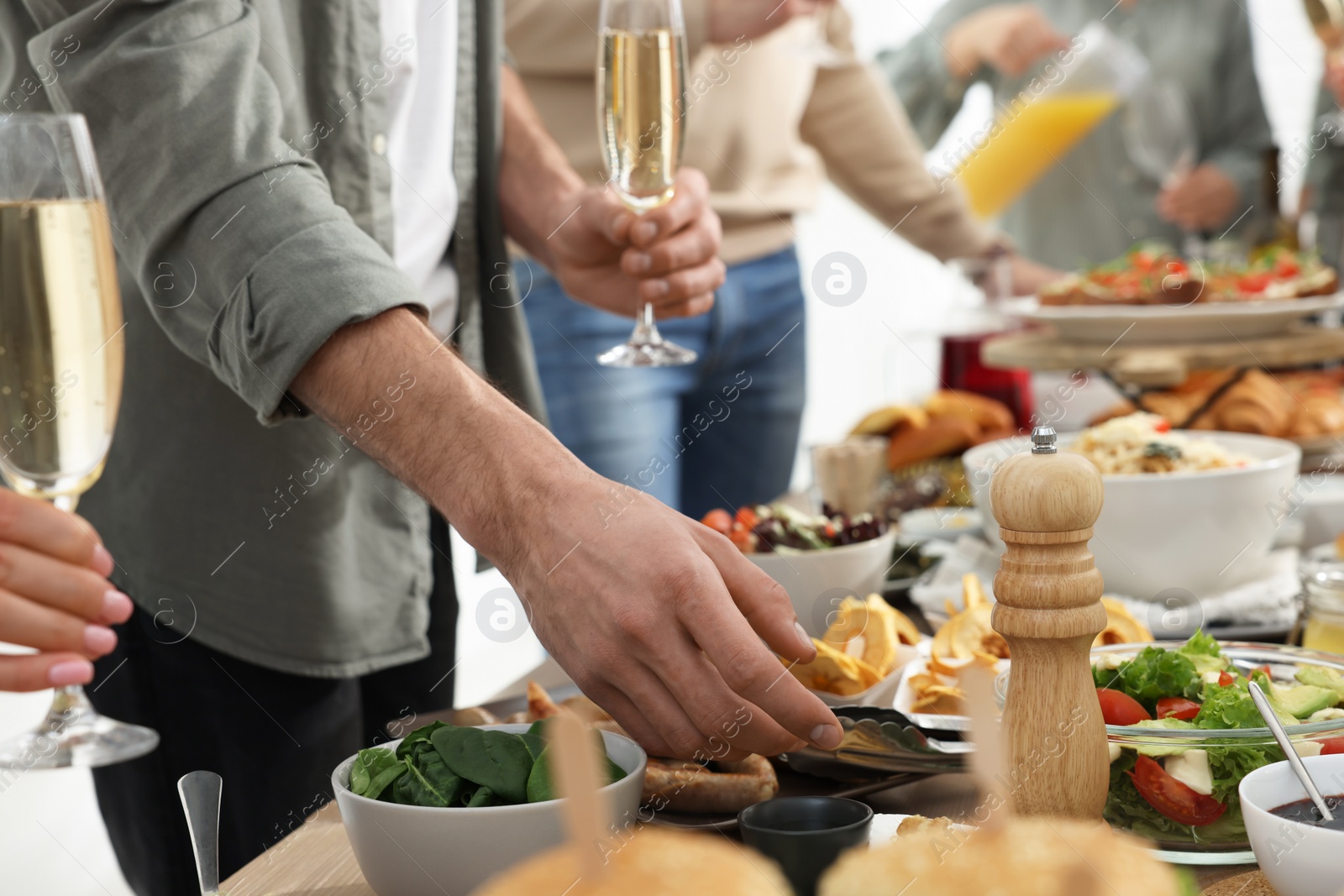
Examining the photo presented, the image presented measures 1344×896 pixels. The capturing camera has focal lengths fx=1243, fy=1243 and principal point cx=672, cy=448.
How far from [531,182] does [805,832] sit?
0.89 m

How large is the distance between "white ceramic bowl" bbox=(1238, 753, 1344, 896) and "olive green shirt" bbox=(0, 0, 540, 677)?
0.47 meters

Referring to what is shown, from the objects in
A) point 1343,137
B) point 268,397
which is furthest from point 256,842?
point 1343,137

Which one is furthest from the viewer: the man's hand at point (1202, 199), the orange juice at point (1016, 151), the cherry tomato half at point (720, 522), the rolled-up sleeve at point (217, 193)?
the man's hand at point (1202, 199)

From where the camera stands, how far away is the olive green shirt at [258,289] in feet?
2.43

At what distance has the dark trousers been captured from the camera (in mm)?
1093

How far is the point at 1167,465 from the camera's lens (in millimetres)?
1023

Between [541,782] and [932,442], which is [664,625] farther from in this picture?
[932,442]

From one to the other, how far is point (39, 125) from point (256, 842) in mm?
668

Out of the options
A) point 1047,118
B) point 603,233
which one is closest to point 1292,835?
point 603,233

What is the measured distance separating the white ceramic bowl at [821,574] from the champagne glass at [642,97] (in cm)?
30

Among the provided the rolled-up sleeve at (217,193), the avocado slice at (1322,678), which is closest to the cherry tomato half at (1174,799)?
the avocado slice at (1322,678)

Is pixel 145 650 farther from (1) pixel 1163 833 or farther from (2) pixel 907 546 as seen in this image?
(1) pixel 1163 833

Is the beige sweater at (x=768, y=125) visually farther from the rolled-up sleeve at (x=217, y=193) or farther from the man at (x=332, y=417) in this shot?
the rolled-up sleeve at (x=217, y=193)

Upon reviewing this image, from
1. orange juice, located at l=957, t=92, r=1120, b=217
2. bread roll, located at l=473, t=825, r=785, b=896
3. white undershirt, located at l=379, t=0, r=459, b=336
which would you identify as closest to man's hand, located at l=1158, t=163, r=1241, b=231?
orange juice, located at l=957, t=92, r=1120, b=217
